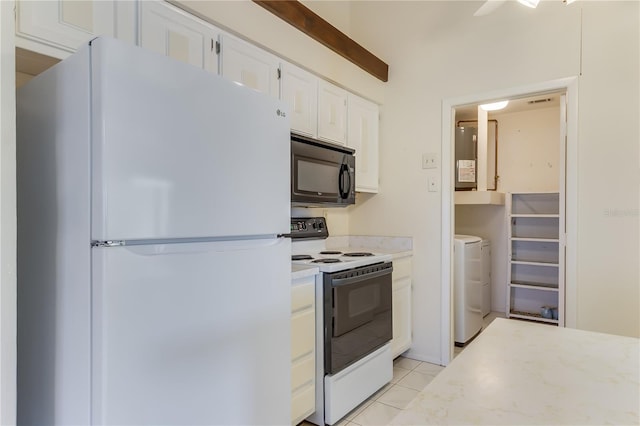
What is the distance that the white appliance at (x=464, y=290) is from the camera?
317 centimetres

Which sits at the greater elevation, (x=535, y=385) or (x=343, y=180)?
(x=343, y=180)

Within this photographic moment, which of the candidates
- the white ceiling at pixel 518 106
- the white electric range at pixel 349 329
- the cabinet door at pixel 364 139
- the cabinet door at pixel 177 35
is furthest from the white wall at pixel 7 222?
the white ceiling at pixel 518 106

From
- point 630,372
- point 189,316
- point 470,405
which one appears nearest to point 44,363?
point 189,316

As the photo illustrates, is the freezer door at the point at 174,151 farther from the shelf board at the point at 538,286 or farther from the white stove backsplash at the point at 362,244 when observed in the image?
the shelf board at the point at 538,286

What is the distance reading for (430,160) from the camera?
285 centimetres

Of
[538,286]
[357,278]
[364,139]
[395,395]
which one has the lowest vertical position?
[395,395]

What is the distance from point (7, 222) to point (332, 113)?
2.01m

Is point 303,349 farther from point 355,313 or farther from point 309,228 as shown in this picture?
point 309,228

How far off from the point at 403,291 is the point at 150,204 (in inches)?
87.2

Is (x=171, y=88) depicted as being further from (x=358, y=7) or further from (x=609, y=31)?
(x=358, y=7)

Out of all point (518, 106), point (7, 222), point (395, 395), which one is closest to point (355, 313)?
point (395, 395)

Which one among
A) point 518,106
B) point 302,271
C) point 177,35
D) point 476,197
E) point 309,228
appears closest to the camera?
point 177,35

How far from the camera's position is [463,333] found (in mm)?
3162

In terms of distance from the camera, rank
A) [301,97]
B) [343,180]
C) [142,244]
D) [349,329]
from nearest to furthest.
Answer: [142,244] < [349,329] < [301,97] < [343,180]
